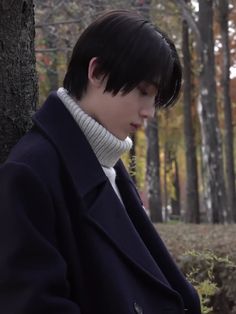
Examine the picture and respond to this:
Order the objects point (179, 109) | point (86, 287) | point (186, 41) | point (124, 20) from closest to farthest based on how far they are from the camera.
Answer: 1. point (86, 287)
2. point (124, 20)
3. point (186, 41)
4. point (179, 109)

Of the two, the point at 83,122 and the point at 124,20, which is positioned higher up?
the point at 124,20

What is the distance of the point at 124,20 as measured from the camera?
203 cm

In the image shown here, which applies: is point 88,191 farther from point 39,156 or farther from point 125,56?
point 125,56

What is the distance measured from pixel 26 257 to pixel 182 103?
1784 cm

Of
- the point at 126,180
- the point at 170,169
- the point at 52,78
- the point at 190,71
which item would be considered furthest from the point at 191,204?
the point at 126,180

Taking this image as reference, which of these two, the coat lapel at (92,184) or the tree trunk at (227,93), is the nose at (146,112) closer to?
the coat lapel at (92,184)

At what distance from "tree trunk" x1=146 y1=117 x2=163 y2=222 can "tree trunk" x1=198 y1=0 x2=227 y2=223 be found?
2998 mm

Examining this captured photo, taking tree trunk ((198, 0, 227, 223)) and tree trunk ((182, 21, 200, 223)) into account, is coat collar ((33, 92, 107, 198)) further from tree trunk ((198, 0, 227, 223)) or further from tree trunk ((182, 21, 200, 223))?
tree trunk ((182, 21, 200, 223))

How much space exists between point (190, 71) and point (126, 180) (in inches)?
601

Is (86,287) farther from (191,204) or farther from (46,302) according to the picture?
(191,204)

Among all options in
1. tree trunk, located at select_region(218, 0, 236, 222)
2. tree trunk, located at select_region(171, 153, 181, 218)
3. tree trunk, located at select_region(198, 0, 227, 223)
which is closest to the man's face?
tree trunk, located at select_region(198, 0, 227, 223)

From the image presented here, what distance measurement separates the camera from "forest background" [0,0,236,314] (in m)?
2.42

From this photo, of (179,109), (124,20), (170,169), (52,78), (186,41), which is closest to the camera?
(124,20)

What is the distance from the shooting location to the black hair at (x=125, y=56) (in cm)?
196
